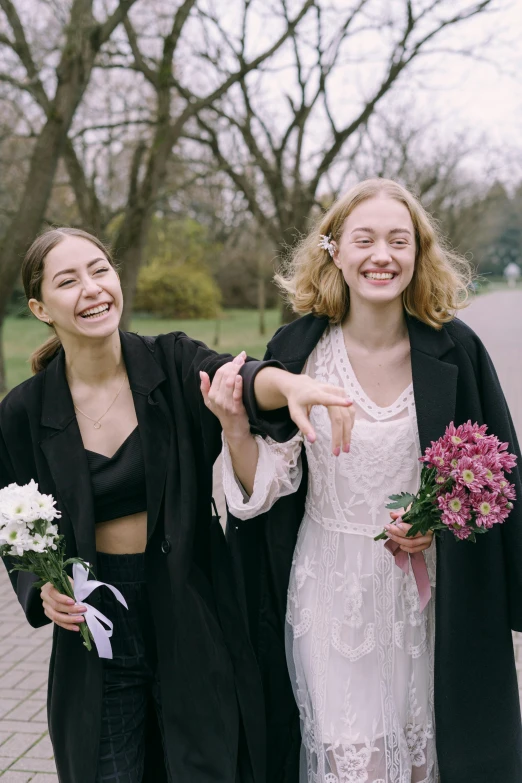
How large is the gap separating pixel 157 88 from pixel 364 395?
12.2m

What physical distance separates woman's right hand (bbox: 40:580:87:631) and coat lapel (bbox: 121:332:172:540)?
29 centimetres

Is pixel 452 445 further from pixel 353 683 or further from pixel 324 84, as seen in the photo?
pixel 324 84

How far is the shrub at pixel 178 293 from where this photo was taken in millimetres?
41031

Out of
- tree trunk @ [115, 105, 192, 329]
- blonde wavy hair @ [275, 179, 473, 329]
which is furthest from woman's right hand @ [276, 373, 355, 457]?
tree trunk @ [115, 105, 192, 329]

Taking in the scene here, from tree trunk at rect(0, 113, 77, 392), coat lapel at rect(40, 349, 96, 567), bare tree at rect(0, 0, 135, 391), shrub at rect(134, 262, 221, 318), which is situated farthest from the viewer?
shrub at rect(134, 262, 221, 318)

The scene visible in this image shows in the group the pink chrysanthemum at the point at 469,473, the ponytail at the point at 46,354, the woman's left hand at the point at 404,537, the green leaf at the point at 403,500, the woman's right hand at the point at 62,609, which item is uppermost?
A: the ponytail at the point at 46,354

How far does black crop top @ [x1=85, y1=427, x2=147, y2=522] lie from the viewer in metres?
2.52

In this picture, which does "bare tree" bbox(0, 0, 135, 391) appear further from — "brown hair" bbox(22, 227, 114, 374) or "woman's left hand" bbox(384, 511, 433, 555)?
"woman's left hand" bbox(384, 511, 433, 555)

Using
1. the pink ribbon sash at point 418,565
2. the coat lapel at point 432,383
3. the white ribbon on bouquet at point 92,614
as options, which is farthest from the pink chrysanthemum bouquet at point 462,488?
the white ribbon on bouquet at point 92,614

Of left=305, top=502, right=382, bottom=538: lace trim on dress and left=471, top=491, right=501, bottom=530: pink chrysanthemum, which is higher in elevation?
left=471, top=491, right=501, bottom=530: pink chrysanthemum

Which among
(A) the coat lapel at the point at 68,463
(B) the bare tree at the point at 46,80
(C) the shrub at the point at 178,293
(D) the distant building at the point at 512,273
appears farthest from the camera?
(D) the distant building at the point at 512,273

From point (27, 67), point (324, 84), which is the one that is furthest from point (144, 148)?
point (324, 84)

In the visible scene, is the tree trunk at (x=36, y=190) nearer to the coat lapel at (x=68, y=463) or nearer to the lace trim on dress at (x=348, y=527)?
the coat lapel at (x=68, y=463)

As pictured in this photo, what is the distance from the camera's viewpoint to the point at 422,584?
2.45 metres
